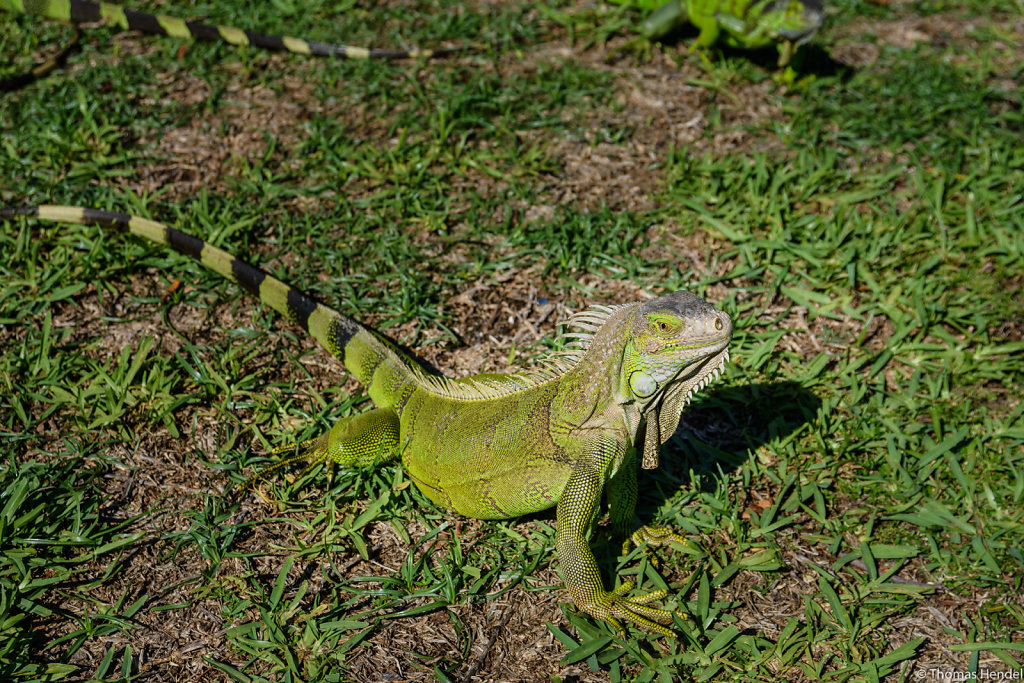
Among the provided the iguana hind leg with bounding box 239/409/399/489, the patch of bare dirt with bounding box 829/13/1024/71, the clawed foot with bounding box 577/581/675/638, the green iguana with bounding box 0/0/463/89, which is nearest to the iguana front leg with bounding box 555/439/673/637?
the clawed foot with bounding box 577/581/675/638

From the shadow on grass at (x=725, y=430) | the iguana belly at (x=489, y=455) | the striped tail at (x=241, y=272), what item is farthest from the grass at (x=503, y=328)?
the iguana belly at (x=489, y=455)

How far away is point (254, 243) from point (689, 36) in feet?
11.6

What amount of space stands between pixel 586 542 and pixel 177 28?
15.5 feet

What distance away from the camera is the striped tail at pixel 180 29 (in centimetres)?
530

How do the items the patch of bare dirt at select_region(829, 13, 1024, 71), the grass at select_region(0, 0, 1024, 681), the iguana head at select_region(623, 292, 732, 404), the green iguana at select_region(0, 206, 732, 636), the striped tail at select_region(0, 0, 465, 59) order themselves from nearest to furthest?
the iguana head at select_region(623, 292, 732, 404)
the green iguana at select_region(0, 206, 732, 636)
the grass at select_region(0, 0, 1024, 681)
the striped tail at select_region(0, 0, 465, 59)
the patch of bare dirt at select_region(829, 13, 1024, 71)

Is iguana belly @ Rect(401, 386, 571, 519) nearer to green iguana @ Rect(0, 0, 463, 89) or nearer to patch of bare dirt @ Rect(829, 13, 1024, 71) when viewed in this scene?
green iguana @ Rect(0, 0, 463, 89)

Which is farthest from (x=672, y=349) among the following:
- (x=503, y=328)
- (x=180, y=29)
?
(x=180, y=29)

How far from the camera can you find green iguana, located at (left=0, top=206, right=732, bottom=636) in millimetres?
2625

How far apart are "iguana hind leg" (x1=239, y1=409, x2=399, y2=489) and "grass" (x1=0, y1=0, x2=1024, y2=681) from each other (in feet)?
0.26

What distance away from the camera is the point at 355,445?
3176 millimetres

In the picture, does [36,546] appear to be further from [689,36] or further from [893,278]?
[689,36]

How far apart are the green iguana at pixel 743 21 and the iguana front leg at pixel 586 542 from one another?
3507 mm

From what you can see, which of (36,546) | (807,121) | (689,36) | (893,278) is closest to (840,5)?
(689,36)

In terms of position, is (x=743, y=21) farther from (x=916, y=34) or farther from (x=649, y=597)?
(x=649, y=597)
